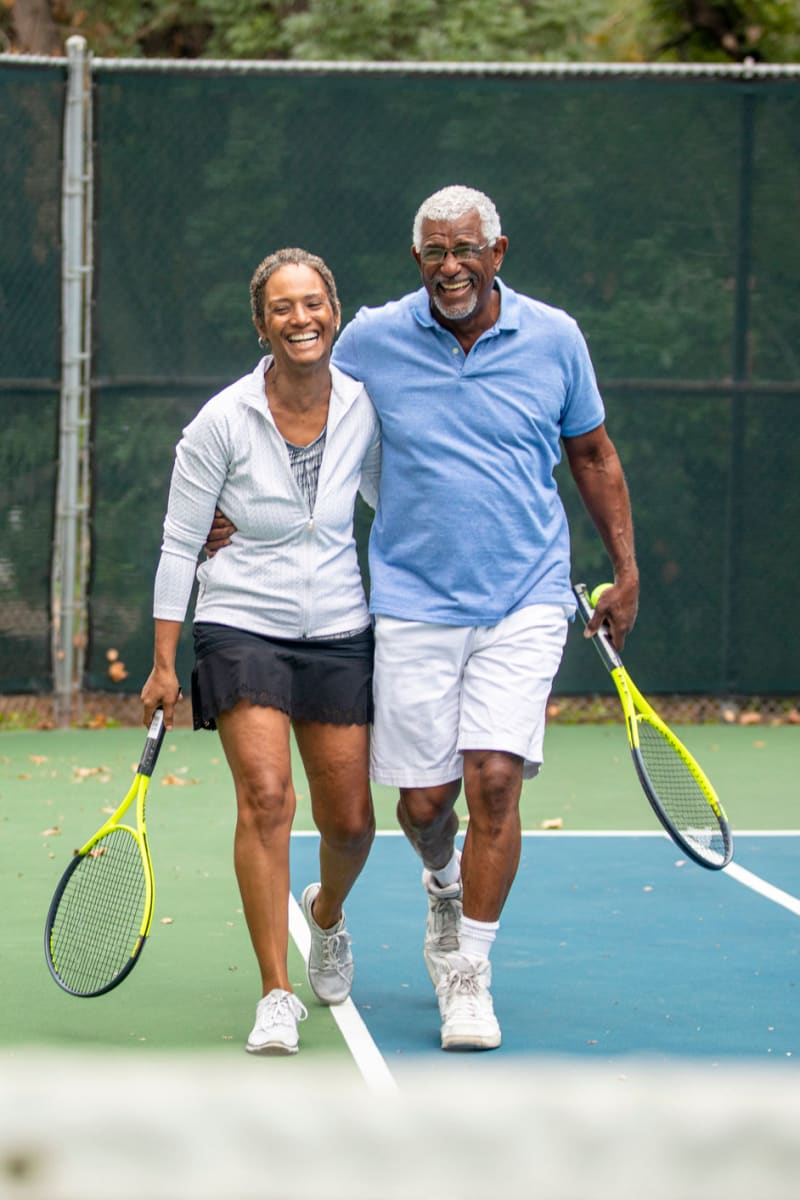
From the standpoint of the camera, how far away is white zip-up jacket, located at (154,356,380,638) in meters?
4.05

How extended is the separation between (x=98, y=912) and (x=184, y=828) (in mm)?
2209

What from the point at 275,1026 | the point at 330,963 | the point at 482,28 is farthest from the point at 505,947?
the point at 482,28

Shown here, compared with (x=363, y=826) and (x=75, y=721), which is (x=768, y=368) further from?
(x=363, y=826)

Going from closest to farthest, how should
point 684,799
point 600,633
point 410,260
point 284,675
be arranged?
point 284,675 < point 600,633 < point 684,799 < point 410,260

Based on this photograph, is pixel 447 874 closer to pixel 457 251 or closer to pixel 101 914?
pixel 101 914

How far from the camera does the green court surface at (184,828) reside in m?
4.36

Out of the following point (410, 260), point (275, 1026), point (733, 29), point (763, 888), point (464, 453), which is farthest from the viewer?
point (733, 29)

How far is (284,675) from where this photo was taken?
4.07 meters

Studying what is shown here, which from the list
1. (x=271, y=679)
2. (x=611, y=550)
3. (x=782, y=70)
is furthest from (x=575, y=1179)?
(x=782, y=70)

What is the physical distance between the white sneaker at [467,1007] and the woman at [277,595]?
319mm

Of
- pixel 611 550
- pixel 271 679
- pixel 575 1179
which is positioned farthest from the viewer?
pixel 611 550

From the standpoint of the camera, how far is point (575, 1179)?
0.85 meters

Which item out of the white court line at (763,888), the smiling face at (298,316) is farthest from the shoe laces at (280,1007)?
the white court line at (763,888)

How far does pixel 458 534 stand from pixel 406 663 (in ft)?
1.01
